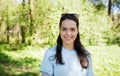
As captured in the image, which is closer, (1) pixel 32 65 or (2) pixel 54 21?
(1) pixel 32 65

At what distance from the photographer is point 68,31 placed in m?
2.67

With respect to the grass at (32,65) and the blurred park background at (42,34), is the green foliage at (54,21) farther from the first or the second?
the grass at (32,65)

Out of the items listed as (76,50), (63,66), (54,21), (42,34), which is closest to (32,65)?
(54,21)

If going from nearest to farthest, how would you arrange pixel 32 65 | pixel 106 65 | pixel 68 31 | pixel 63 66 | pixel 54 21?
1. pixel 63 66
2. pixel 68 31
3. pixel 106 65
4. pixel 32 65
5. pixel 54 21

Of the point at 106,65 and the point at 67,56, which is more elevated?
the point at 67,56

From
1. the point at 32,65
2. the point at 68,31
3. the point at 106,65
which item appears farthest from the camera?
the point at 32,65

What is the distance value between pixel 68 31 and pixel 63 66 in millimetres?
327

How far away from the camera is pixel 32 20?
1919 cm

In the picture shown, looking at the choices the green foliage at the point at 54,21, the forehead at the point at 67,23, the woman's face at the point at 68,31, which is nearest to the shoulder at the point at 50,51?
the woman's face at the point at 68,31

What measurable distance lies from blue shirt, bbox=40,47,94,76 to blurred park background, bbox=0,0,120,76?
8.01 meters

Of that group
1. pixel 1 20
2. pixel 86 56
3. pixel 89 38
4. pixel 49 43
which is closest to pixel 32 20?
pixel 49 43

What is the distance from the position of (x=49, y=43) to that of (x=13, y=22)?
25.2 feet

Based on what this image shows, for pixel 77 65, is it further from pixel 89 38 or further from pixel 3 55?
pixel 89 38

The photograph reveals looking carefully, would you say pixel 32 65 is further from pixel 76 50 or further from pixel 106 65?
pixel 76 50
